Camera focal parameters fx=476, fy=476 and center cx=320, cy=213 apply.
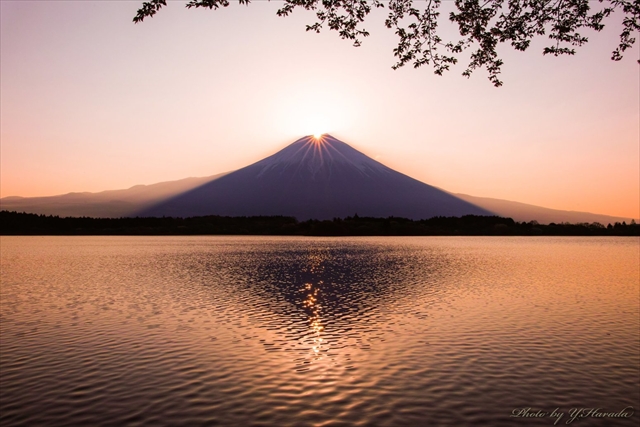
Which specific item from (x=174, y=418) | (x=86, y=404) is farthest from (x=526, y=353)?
(x=86, y=404)

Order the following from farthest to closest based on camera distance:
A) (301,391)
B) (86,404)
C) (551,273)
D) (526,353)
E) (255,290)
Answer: (551,273)
(255,290)
(526,353)
(301,391)
(86,404)

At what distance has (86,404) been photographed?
12.5m

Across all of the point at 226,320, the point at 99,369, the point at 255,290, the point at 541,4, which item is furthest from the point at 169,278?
the point at 541,4

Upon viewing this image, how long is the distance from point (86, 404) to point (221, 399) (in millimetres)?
3493

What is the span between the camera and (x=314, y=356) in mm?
17531

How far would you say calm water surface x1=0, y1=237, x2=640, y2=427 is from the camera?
12.2 metres

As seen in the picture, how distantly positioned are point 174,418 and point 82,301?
22405 millimetres

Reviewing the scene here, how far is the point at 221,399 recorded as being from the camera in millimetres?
12938

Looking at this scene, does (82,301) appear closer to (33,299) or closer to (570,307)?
(33,299)

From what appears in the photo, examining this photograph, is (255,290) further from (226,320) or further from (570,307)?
(570,307)

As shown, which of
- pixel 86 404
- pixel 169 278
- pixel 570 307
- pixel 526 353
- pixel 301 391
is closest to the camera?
pixel 86 404

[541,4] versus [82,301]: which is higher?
[541,4]

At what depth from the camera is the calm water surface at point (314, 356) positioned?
1220 cm

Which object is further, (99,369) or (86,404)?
(99,369)
